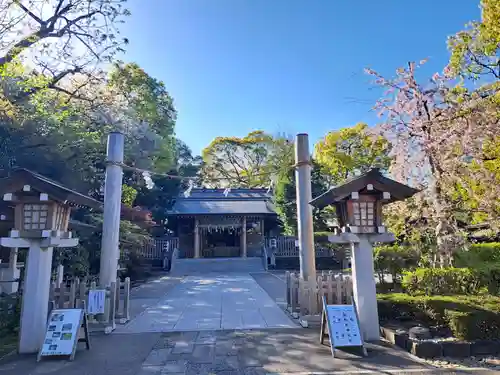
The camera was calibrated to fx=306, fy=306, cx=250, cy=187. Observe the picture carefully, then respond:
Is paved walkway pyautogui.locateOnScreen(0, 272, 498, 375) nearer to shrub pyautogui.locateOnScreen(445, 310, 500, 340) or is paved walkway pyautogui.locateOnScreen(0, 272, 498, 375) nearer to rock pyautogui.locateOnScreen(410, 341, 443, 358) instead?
rock pyautogui.locateOnScreen(410, 341, 443, 358)

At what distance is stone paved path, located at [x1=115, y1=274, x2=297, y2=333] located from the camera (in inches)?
231

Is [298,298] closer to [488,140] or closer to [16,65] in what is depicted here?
[488,140]

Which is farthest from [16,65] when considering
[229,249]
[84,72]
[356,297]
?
[229,249]

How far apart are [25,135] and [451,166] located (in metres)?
11.8

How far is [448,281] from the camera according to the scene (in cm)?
634

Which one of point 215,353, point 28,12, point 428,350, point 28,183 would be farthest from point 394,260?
point 28,12

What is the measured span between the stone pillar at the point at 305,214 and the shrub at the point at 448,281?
2.24 meters

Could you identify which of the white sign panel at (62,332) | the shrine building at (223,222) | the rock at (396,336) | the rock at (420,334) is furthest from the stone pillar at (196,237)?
the rock at (420,334)

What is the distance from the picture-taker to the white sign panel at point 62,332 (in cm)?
419

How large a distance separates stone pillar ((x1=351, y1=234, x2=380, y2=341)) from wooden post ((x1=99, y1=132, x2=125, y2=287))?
4729 millimetres

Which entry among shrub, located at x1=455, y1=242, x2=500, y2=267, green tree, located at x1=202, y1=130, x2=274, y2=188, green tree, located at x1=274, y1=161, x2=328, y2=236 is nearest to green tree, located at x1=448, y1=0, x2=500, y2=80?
shrub, located at x1=455, y1=242, x2=500, y2=267

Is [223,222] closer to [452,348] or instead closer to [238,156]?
[238,156]

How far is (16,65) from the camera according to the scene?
315 inches

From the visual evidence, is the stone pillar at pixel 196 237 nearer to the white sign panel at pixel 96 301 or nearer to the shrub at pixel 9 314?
the shrub at pixel 9 314
